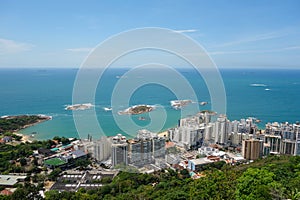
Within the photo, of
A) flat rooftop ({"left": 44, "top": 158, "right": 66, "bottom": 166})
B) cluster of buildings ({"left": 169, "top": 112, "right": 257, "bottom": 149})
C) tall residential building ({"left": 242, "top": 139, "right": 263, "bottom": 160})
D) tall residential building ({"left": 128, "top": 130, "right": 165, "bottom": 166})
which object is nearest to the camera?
tall residential building ({"left": 128, "top": 130, "right": 165, "bottom": 166})

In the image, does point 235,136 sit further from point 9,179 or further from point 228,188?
point 9,179

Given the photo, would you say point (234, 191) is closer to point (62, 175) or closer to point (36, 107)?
point (62, 175)

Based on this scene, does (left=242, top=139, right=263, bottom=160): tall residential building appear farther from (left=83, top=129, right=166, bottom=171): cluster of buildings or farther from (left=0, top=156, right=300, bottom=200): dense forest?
(left=83, top=129, right=166, bottom=171): cluster of buildings

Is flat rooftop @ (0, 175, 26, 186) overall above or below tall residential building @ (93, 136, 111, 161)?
below

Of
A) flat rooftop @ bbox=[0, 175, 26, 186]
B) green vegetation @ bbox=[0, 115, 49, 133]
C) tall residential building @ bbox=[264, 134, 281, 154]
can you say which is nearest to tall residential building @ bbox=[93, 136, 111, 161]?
flat rooftop @ bbox=[0, 175, 26, 186]

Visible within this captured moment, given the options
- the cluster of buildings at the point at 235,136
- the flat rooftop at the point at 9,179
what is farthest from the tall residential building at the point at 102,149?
the cluster of buildings at the point at 235,136

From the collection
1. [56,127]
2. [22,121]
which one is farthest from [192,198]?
[22,121]

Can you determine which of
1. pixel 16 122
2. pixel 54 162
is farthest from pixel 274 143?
pixel 16 122
